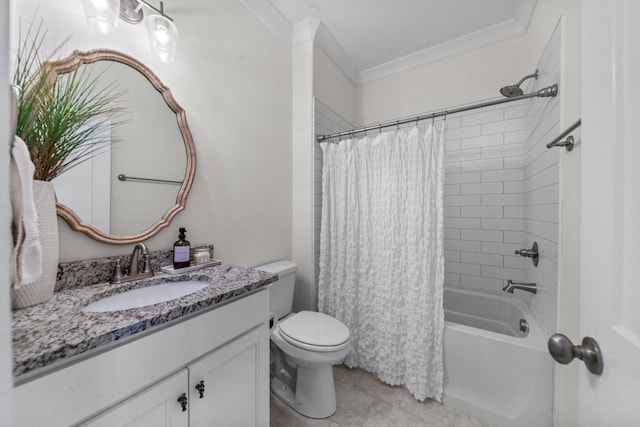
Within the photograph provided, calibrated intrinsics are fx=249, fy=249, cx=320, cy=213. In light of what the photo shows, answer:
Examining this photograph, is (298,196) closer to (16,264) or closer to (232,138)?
(232,138)

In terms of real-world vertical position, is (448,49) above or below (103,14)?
above

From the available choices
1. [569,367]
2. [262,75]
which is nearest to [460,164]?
[569,367]

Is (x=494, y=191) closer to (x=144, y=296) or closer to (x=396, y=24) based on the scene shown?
(x=396, y=24)

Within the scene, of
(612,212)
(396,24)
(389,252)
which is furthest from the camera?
(396,24)

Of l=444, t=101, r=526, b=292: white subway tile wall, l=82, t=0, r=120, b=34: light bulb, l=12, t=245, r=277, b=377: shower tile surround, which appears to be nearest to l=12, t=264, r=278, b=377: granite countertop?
l=12, t=245, r=277, b=377: shower tile surround

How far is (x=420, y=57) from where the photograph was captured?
7.56 ft

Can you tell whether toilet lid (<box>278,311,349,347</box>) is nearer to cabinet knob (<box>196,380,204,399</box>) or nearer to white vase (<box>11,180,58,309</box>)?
cabinet knob (<box>196,380,204,399</box>)

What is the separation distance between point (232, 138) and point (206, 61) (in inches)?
16.9

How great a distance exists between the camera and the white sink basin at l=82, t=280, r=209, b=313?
0.87 meters

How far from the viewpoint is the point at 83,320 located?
2.16 feet

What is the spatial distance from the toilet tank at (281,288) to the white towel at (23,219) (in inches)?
42.0

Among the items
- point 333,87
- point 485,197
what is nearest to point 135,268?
point 333,87

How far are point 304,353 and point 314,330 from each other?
0.14m

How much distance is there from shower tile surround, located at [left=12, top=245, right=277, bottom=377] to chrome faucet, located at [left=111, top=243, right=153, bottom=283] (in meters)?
0.03
